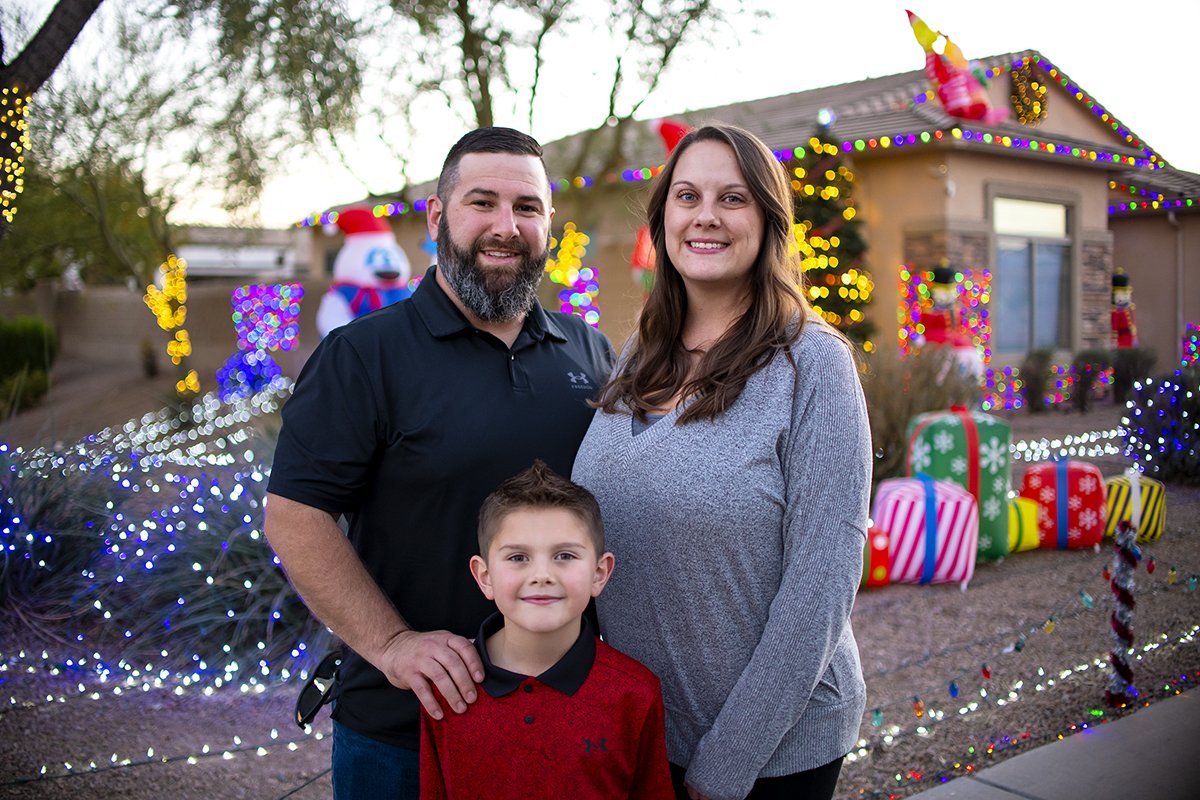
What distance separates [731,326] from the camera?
2.02 meters

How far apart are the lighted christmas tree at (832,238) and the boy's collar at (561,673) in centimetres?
1057

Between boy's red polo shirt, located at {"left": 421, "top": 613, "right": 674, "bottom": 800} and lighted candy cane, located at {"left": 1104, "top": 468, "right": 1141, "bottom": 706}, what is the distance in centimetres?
323

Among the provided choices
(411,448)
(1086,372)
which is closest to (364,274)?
(411,448)

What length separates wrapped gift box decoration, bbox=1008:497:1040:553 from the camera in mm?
6828

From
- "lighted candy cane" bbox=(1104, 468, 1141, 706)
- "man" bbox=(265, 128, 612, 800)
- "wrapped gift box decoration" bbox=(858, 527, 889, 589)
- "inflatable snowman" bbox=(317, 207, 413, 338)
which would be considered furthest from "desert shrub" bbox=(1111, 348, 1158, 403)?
"man" bbox=(265, 128, 612, 800)

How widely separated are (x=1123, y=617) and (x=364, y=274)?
7259 millimetres

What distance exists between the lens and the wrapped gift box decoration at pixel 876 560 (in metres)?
5.98

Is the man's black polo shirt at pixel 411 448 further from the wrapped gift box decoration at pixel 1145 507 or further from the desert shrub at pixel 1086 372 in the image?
the desert shrub at pixel 1086 372

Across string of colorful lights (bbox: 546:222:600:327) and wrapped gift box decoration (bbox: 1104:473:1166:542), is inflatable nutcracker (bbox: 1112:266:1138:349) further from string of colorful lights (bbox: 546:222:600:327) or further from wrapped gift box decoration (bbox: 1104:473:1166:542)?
wrapped gift box decoration (bbox: 1104:473:1166:542)

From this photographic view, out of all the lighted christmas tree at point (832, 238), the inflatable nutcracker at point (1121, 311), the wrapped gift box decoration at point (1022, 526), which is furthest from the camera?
the inflatable nutcracker at point (1121, 311)

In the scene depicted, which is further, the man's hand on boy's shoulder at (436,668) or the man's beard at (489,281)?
the man's beard at (489,281)

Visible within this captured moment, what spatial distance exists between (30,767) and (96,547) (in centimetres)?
197

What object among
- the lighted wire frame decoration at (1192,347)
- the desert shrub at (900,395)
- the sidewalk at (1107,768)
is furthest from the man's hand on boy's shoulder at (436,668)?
the lighted wire frame decoration at (1192,347)

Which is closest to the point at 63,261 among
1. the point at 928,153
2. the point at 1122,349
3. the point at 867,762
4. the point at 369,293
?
the point at 369,293
